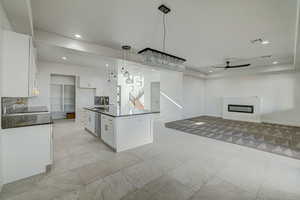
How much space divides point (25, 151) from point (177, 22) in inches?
143

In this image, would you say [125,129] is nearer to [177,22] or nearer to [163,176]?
[163,176]

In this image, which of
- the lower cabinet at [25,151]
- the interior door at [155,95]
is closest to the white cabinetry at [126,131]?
the lower cabinet at [25,151]

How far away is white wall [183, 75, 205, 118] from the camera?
7527 millimetres

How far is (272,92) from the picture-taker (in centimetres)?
642

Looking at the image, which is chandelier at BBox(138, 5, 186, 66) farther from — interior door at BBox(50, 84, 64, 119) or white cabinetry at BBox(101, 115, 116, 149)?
interior door at BBox(50, 84, 64, 119)

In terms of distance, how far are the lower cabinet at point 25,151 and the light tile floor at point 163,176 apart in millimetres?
147

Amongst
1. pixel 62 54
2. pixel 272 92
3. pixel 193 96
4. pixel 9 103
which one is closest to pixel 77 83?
pixel 62 54

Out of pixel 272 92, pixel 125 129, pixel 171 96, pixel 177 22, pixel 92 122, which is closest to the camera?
pixel 177 22

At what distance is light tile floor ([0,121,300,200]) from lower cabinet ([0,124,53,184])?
0.15 m

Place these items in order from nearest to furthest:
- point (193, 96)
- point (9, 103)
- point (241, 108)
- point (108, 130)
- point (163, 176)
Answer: point (163, 176) < point (9, 103) < point (108, 130) < point (241, 108) < point (193, 96)

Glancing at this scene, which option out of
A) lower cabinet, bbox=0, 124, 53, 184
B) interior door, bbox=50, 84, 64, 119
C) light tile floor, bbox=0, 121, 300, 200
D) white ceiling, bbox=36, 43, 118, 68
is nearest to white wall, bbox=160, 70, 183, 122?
white ceiling, bbox=36, 43, 118, 68

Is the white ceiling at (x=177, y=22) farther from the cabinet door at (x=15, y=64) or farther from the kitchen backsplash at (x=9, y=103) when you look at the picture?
the kitchen backsplash at (x=9, y=103)

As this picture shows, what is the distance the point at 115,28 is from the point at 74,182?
3.15 m

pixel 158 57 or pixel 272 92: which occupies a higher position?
pixel 158 57
